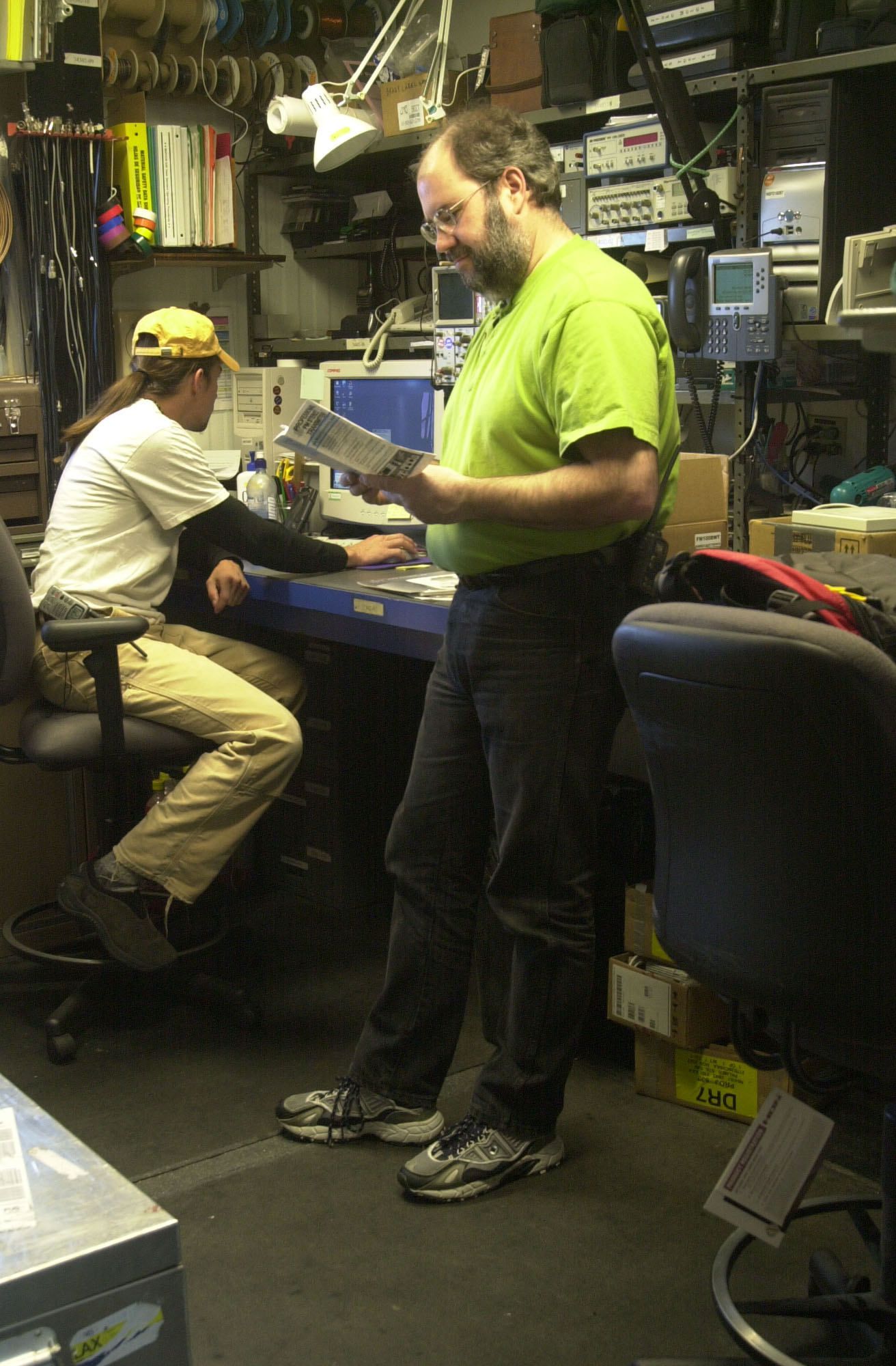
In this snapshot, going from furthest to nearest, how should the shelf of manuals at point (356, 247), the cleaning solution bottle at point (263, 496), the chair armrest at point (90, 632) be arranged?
Answer: the shelf of manuals at point (356, 247)
the cleaning solution bottle at point (263, 496)
the chair armrest at point (90, 632)

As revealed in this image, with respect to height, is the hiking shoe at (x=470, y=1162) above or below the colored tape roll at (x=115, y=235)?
below

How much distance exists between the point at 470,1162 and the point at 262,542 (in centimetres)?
122

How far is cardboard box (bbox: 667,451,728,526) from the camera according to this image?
2.42 m

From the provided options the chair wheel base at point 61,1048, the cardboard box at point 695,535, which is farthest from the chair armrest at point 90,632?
the cardboard box at point 695,535

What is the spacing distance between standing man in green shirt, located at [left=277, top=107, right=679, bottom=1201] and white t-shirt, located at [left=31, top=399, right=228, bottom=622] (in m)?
0.71

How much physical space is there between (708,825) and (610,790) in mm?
972

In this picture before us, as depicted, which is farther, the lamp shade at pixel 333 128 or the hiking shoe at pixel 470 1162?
the lamp shade at pixel 333 128

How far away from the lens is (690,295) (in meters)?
2.73

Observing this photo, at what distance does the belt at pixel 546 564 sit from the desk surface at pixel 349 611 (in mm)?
427

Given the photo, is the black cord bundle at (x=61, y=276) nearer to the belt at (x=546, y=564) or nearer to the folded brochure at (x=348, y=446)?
the folded brochure at (x=348, y=446)

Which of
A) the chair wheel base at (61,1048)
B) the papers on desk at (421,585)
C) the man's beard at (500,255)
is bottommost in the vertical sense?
the chair wheel base at (61,1048)

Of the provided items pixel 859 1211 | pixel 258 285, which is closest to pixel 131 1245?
pixel 859 1211

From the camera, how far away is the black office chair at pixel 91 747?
7.80ft

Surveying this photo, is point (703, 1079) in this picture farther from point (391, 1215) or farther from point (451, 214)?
point (451, 214)
